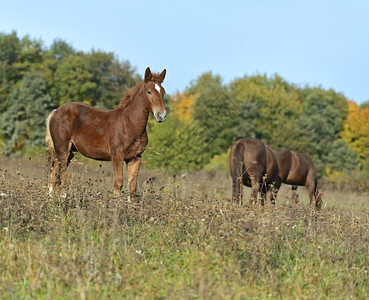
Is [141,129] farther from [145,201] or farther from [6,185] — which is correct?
[6,185]

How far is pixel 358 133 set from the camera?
5672 cm

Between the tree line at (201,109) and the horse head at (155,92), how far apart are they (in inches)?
1215

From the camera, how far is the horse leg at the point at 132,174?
8.31m

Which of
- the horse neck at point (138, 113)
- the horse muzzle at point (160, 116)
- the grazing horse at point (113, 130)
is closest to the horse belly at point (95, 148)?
the grazing horse at point (113, 130)

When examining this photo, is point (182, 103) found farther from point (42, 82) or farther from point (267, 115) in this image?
point (42, 82)

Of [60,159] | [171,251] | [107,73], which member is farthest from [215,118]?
[171,251]

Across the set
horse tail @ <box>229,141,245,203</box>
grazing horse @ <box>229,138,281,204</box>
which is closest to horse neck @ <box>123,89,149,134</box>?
horse tail @ <box>229,141,245,203</box>

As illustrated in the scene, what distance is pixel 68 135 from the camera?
30.0 ft

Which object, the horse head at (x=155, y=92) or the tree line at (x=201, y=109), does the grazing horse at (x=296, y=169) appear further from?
the tree line at (x=201, y=109)

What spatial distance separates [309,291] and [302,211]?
271 centimetres

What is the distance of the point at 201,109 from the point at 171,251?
145ft

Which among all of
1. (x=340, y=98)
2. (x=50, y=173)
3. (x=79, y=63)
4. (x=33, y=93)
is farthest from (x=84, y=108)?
(x=340, y=98)

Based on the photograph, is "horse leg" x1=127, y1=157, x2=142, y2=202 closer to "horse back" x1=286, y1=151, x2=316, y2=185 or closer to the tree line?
"horse back" x1=286, y1=151, x2=316, y2=185

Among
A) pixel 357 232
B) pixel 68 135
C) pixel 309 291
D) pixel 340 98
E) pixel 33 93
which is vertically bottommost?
pixel 309 291
